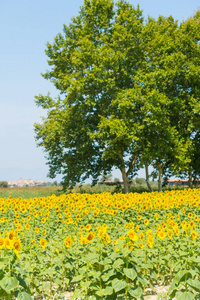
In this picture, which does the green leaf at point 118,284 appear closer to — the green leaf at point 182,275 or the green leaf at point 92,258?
the green leaf at point 92,258

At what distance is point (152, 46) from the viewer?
24938 mm

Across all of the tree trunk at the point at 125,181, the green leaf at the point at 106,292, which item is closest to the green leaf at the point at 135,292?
the green leaf at the point at 106,292

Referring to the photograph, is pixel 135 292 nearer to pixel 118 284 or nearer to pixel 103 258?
pixel 118 284

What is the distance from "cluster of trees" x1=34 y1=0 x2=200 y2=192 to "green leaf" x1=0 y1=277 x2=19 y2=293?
55.4 ft

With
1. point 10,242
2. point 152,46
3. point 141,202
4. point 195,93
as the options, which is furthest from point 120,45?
point 10,242

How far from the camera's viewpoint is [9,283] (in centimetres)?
358

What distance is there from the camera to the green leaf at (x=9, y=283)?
3.54m

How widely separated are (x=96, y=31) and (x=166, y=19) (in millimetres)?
7587

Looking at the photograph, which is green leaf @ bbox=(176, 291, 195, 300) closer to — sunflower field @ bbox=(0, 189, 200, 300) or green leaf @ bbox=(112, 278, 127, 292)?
sunflower field @ bbox=(0, 189, 200, 300)

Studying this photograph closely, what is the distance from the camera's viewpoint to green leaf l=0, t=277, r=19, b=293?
11.6ft

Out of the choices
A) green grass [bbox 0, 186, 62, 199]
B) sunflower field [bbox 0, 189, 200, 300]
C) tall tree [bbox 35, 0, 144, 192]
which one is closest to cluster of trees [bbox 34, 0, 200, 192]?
tall tree [bbox 35, 0, 144, 192]

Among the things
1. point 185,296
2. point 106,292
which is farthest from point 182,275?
point 106,292

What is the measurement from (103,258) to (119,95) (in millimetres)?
17771

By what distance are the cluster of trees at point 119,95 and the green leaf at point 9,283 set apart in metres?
16.9
